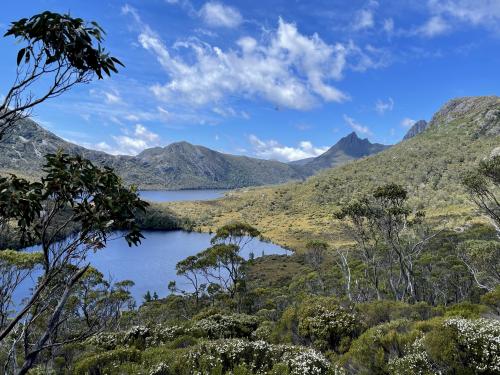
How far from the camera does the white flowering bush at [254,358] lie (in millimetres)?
9694

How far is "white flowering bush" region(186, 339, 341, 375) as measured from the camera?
9694 mm

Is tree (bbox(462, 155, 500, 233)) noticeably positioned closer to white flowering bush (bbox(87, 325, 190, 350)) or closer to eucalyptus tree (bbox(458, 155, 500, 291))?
eucalyptus tree (bbox(458, 155, 500, 291))

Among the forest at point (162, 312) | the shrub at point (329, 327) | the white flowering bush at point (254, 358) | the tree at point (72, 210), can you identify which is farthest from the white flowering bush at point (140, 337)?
the tree at point (72, 210)

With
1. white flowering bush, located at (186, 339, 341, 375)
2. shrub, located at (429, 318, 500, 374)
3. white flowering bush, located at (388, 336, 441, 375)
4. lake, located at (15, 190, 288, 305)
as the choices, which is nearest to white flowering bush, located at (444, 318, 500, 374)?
shrub, located at (429, 318, 500, 374)

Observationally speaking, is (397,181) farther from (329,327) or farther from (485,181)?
(329,327)

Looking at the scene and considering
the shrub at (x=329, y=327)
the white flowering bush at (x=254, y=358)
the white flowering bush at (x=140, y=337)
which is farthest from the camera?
the white flowering bush at (x=140, y=337)

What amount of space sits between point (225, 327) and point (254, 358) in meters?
6.52

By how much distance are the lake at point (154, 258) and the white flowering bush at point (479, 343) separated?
6255 centimetres

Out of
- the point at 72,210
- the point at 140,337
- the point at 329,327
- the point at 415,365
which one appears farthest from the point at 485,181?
the point at 72,210

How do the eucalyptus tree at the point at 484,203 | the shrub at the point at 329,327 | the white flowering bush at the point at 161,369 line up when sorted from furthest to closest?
the eucalyptus tree at the point at 484,203, the shrub at the point at 329,327, the white flowering bush at the point at 161,369

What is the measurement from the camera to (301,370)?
9430 millimetres

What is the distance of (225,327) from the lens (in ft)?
55.0

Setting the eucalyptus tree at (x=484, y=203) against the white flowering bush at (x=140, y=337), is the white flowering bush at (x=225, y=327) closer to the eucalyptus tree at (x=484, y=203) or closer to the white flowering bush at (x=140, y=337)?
the white flowering bush at (x=140, y=337)

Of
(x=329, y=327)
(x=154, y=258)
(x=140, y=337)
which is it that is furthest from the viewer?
(x=154, y=258)
